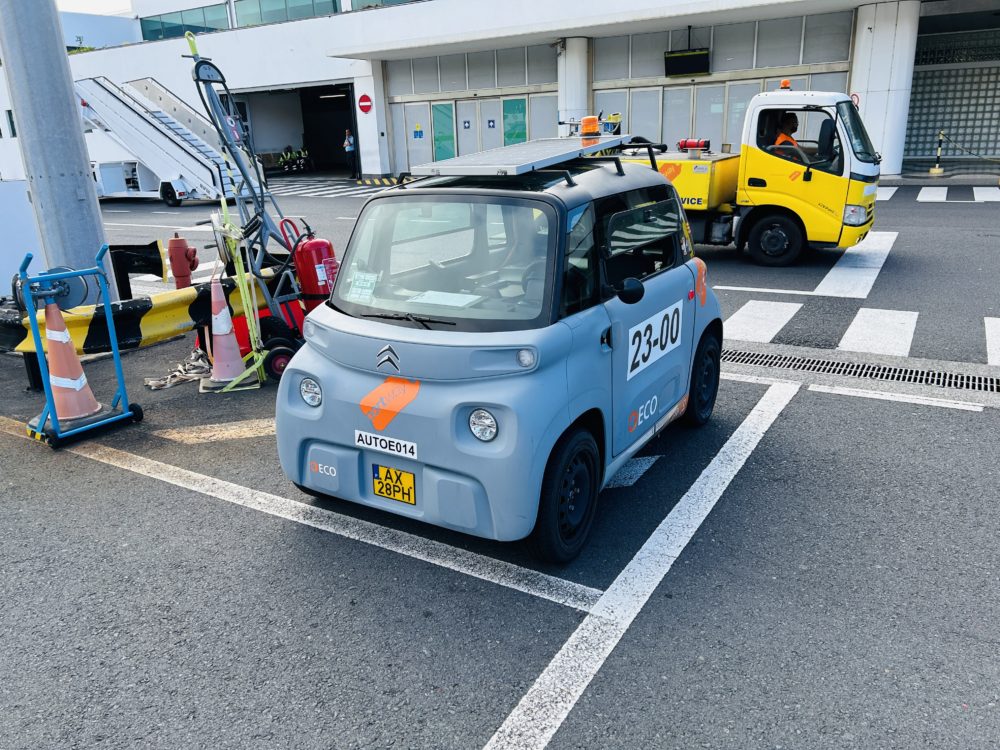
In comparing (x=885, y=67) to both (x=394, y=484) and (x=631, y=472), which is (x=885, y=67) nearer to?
(x=631, y=472)

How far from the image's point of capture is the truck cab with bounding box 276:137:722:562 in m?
3.71

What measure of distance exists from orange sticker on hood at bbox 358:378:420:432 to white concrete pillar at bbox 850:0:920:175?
21.5 meters

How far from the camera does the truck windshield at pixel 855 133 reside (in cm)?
1044

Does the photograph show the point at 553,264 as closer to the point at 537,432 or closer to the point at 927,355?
the point at 537,432

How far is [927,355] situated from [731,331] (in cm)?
187

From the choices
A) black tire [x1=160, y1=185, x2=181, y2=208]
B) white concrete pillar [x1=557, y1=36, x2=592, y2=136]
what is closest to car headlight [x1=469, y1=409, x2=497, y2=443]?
white concrete pillar [x1=557, y1=36, x2=592, y2=136]

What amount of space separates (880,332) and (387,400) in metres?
6.09

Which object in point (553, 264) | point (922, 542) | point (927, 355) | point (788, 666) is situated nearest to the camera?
point (788, 666)

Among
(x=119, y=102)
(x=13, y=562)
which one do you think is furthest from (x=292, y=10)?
(x=13, y=562)

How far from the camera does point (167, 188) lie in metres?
24.0

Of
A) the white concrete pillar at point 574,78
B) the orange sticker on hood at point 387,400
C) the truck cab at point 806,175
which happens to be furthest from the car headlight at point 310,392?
the white concrete pillar at point 574,78

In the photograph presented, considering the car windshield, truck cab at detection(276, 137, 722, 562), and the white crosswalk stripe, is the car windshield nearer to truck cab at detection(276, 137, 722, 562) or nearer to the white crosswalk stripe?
truck cab at detection(276, 137, 722, 562)

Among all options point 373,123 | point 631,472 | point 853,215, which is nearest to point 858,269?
point 853,215

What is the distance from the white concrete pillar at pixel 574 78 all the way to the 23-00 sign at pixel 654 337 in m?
21.2
